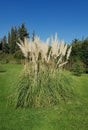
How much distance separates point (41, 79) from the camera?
6688 mm

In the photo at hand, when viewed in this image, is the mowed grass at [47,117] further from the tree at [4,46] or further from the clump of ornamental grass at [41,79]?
the tree at [4,46]

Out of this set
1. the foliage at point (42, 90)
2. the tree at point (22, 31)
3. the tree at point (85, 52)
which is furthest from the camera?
the tree at point (22, 31)

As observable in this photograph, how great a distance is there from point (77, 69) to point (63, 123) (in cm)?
1075

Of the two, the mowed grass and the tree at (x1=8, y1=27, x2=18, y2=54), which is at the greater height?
the tree at (x1=8, y1=27, x2=18, y2=54)

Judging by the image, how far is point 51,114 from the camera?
5.96 meters

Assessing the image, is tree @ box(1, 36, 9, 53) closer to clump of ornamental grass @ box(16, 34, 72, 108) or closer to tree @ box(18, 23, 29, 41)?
tree @ box(18, 23, 29, 41)

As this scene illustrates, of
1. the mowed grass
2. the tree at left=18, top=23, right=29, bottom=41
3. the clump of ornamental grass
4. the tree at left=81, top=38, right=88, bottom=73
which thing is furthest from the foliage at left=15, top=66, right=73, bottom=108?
the tree at left=18, top=23, right=29, bottom=41

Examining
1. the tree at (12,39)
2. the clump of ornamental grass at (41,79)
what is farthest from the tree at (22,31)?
the clump of ornamental grass at (41,79)

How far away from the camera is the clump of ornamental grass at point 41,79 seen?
21.3ft

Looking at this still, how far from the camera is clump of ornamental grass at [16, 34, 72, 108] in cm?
650

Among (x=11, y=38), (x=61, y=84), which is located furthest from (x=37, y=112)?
(x=11, y=38)

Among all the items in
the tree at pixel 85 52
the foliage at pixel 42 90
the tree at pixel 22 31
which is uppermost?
the tree at pixel 22 31

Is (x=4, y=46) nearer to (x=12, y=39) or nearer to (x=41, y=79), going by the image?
(x=12, y=39)

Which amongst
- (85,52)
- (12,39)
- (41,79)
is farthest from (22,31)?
(41,79)
